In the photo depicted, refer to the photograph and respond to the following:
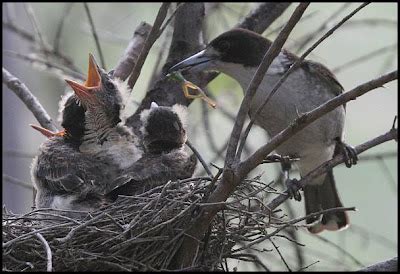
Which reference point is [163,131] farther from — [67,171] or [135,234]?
[135,234]

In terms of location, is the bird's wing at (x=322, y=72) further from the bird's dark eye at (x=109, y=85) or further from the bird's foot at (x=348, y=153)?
the bird's dark eye at (x=109, y=85)

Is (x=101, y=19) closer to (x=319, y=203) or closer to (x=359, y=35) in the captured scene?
(x=359, y=35)

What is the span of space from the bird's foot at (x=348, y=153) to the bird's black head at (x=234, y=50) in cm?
72

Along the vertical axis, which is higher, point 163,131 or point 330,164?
point 163,131

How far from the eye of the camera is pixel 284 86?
17.4 ft

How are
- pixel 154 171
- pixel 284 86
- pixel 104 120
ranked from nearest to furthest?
pixel 154 171 → pixel 104 120 → pixel 284 86

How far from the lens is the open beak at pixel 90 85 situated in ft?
16.1

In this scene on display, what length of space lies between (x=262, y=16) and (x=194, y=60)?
91 centimetres

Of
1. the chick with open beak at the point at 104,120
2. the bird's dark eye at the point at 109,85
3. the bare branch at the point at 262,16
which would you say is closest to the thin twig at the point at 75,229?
the chick with open beak at the point at 104,120

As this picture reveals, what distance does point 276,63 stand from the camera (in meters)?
5.35

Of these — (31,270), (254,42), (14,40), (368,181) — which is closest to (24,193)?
(14,40)

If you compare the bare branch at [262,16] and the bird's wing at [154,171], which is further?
the bare branch at [262,16]

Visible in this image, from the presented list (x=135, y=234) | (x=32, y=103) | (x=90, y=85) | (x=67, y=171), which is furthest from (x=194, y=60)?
(x=135, y=234)

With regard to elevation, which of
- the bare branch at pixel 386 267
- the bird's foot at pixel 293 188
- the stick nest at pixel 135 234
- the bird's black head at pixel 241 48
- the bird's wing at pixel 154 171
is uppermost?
the bird's black head at pixel 241 48
